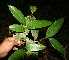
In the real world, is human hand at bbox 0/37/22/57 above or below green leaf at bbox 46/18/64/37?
below

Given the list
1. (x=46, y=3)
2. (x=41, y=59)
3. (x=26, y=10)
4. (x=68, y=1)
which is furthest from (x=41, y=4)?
(x=41, y=59)

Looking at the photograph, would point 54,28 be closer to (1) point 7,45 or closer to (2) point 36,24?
(2) point 36,24

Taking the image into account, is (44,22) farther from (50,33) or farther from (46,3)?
(46,3)

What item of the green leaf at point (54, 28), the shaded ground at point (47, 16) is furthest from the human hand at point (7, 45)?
the shaded ground at point (47, 16)

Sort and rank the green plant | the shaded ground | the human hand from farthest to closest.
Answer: the shaded ground
the human hand
the green plant

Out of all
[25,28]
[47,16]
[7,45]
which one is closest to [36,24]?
[25,28]

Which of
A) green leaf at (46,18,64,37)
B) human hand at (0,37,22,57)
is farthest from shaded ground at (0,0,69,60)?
green leaf at (46,18,64,37)

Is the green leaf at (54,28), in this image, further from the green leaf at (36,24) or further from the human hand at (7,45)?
the human hand at (7,45)

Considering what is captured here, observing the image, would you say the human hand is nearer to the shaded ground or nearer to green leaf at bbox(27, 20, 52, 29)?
green leaf at bbox(27, 20, 52, 29)
